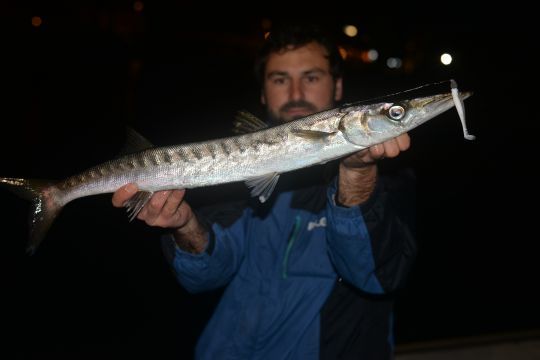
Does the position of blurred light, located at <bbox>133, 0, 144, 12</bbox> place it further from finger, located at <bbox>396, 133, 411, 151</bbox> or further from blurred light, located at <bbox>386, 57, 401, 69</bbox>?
blurred light, located at <bbox>386, 57, 401, 69</bbox>

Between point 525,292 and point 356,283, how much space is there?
897cm

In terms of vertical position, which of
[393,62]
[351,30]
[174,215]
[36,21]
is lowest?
[174,215]

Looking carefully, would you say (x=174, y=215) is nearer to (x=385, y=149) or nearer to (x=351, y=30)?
(x=385, y=149)

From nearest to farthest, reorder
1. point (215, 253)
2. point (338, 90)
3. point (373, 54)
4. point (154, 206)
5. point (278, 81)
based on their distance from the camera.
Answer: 1. point (154, 206)
2. point (215, 253)
3. point (278, 81)
4. point (338, 90)
5. point (373, 54)

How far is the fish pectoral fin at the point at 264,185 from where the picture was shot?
2.77 metres

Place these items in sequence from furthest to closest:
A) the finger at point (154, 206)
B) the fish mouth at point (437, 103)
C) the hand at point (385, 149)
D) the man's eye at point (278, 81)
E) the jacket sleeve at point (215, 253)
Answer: the man's eye at point (278, 81)
the jacket sleeve at point (215, 253)
the finger at point (154, 206)
the hand at point (385, 149)
the fish mouth at point (437, 103)

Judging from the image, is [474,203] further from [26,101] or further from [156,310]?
[26,101]

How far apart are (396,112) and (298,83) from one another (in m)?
1.68

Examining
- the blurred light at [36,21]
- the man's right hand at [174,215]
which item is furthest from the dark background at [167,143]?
the man's right hand at [174,215]

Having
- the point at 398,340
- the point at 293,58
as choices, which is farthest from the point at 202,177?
the point at 398,340

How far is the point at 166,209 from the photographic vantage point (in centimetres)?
308

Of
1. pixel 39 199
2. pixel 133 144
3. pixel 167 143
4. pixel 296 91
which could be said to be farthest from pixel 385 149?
pixel 167 143

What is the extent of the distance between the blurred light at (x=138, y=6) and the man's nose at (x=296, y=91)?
87.7 ft

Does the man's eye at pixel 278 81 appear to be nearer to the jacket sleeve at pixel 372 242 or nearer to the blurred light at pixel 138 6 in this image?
the jacket sleeve at pixel 372 242
